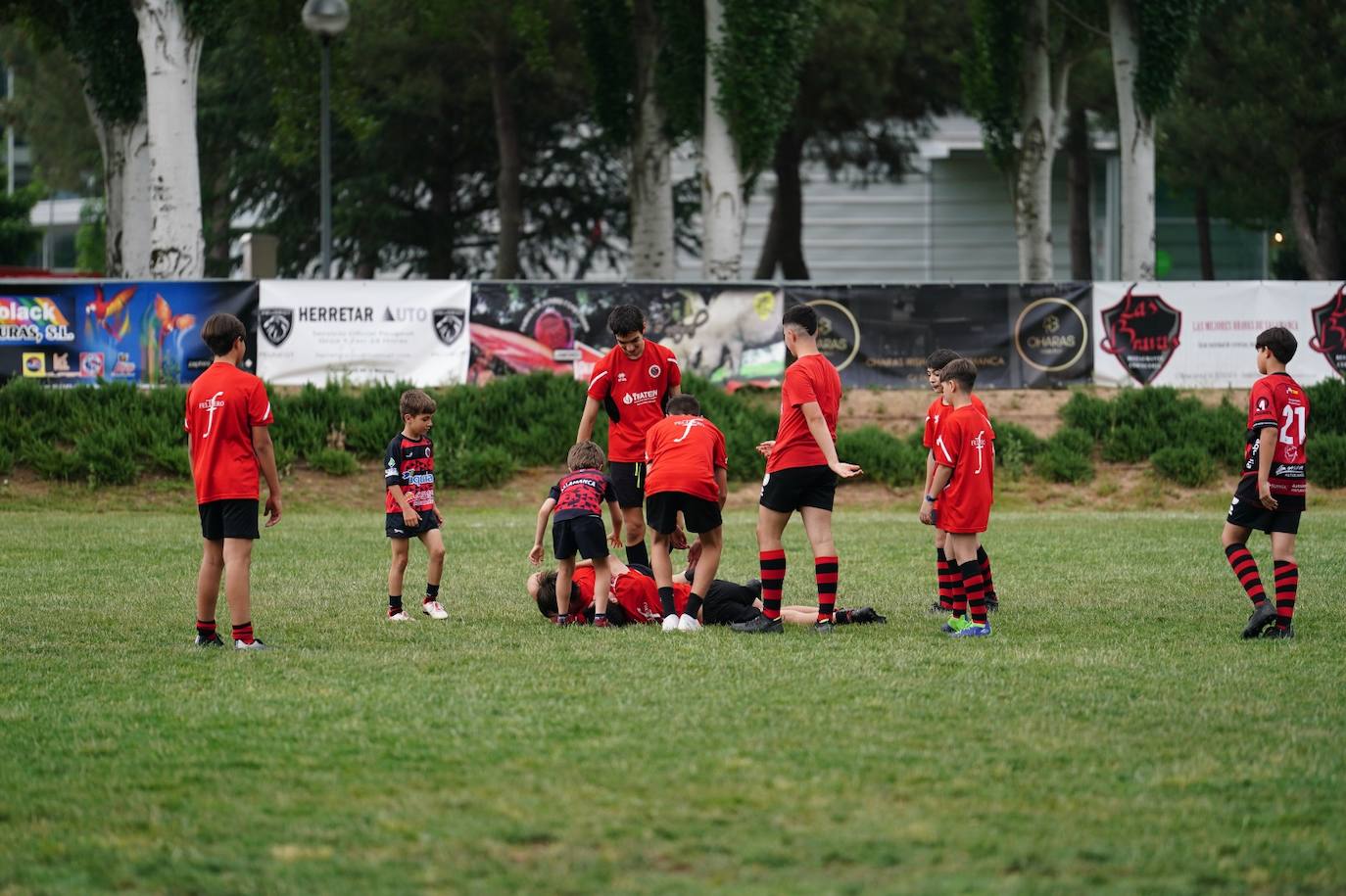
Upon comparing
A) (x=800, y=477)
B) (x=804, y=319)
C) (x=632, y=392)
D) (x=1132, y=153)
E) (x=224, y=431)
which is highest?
(x=1132, y=153)

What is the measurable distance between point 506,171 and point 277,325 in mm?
16245

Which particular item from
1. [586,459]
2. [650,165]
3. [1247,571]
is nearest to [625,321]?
[586,459]

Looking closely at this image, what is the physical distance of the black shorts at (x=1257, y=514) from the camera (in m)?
9.64

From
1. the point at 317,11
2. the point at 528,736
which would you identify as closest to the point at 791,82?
the point at 317,11

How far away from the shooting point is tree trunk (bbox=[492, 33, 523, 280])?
37156mm

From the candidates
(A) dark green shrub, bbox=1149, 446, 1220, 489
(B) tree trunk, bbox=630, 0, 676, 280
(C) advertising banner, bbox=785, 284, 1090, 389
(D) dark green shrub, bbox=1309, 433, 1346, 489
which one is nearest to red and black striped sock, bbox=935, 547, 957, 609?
(A) dark green shrub, bbox=1149, 446, 1220, 489

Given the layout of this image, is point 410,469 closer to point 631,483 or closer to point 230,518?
point 631,483

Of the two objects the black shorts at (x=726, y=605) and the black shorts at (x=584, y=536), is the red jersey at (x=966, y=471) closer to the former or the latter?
the black shorts at (x=726, y=605)

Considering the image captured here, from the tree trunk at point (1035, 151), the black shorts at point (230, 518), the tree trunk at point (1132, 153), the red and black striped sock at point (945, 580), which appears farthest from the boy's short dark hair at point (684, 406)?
the tree trunk at point (1035, 151)

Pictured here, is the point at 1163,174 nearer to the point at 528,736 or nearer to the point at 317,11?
the point at 317,11

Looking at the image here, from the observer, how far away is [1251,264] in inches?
2442

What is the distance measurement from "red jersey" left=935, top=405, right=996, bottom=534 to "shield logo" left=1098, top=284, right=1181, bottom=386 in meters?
14.2

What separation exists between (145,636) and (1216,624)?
6562mm

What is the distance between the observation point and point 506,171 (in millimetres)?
37906
